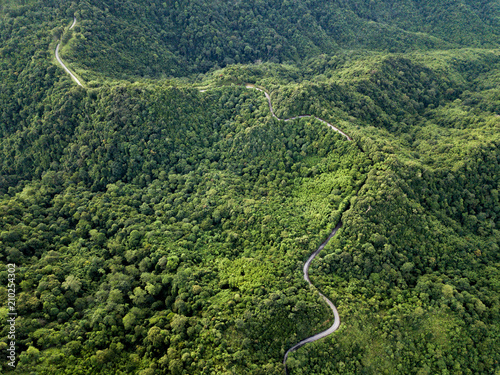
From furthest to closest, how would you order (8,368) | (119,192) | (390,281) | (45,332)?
1. (119,192)
2. (390,281)
3. (45,332)
4. (8,368)

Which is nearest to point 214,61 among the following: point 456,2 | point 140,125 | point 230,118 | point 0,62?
point 230,118

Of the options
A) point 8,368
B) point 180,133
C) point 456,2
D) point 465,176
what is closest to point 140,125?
point 180,133

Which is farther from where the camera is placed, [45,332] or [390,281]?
[390,281]

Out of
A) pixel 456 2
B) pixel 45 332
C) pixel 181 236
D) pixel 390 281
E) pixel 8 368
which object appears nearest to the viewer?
pixel 8 368

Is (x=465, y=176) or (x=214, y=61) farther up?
(x=214, y=61)

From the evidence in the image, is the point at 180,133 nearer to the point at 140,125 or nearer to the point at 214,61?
the point at 140,125

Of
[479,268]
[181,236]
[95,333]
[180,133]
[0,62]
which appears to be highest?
[0,62]
